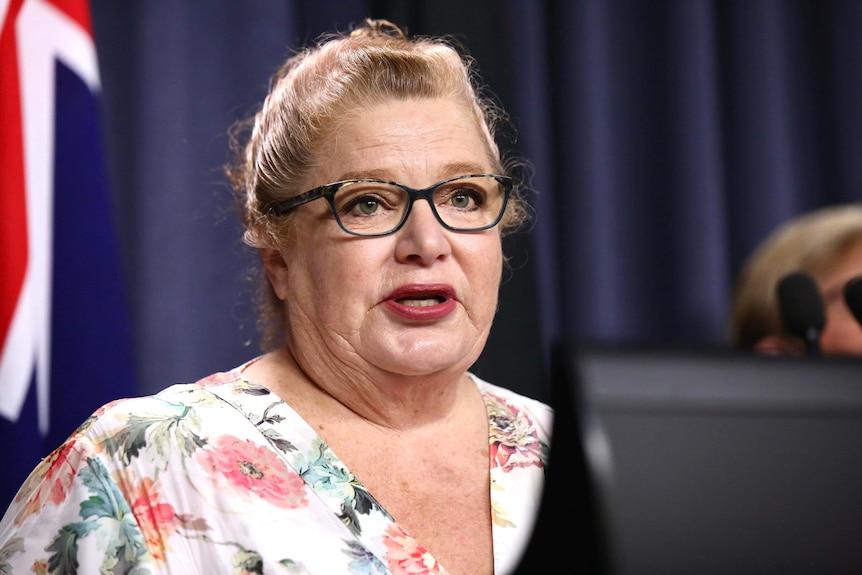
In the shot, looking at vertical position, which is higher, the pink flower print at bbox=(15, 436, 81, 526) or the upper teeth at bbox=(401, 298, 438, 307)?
the upper teeth at bbox=(401, 298, 438, 307)

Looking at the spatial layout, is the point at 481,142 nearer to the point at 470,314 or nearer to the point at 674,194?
the point at 470,314

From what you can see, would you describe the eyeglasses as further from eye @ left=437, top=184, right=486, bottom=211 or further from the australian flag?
the australian flag

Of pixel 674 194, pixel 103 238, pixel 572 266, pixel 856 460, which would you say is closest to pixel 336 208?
pixel 103 238

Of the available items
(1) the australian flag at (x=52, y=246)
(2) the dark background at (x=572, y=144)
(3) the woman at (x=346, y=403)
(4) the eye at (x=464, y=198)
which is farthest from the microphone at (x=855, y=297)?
(1) the australian flag at (x=52, y=246)

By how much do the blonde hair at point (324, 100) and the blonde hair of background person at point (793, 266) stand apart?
0.99 metres

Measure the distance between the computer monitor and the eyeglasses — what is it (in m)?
0.66

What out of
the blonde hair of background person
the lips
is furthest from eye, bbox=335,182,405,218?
the blonde hair of background person

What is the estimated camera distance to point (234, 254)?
2109mm

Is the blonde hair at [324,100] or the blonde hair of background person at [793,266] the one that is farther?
the blonde hair of background person at [793,266]

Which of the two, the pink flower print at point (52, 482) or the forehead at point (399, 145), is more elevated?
the forehead at point (399, 145)

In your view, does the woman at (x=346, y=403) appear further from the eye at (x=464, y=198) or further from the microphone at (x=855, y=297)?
the microphone at (x=855, y=297)

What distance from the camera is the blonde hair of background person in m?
2.11

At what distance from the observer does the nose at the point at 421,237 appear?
1206 millimetres

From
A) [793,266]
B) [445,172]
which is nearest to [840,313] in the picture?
[793,266]
